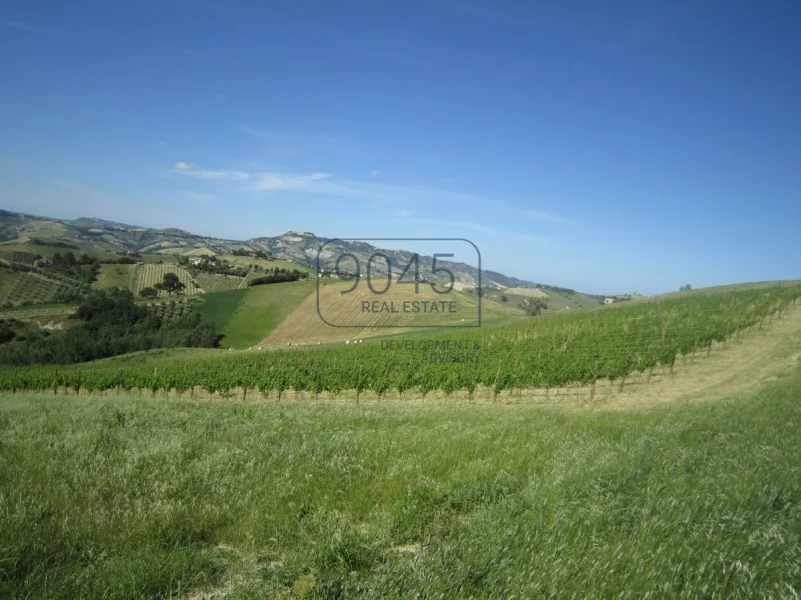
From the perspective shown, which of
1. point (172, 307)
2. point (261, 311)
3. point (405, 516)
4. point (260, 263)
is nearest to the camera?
point (405, 516)

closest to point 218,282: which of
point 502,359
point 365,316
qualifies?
point 365,316

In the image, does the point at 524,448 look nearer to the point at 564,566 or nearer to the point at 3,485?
the point at 564,566

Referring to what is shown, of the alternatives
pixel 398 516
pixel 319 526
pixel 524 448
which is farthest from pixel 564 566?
pixel 524 448

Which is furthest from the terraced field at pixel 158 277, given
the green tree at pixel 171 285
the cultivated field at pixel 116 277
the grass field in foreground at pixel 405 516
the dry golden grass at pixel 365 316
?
the grass field in foreground at pixel 405 516

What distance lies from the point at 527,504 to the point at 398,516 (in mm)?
1111

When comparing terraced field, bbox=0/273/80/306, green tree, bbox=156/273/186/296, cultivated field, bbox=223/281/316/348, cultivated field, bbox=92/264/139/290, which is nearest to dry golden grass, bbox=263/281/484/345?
cultivated field, bbox=223/281/316/348

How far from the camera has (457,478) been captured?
4.83 m

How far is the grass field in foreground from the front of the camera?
8.73 feet

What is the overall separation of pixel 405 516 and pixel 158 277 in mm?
126470

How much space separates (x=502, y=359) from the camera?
1099 inches

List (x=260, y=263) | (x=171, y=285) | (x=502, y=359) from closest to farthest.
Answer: (x=502, y=359)
(x=171, y=285)
(x=260, y=263)

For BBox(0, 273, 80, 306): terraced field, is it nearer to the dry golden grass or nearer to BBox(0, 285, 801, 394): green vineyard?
the dry golden grass

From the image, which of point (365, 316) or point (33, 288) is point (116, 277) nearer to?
point (33, 288)

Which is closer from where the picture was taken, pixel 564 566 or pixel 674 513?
pixel 564 566
